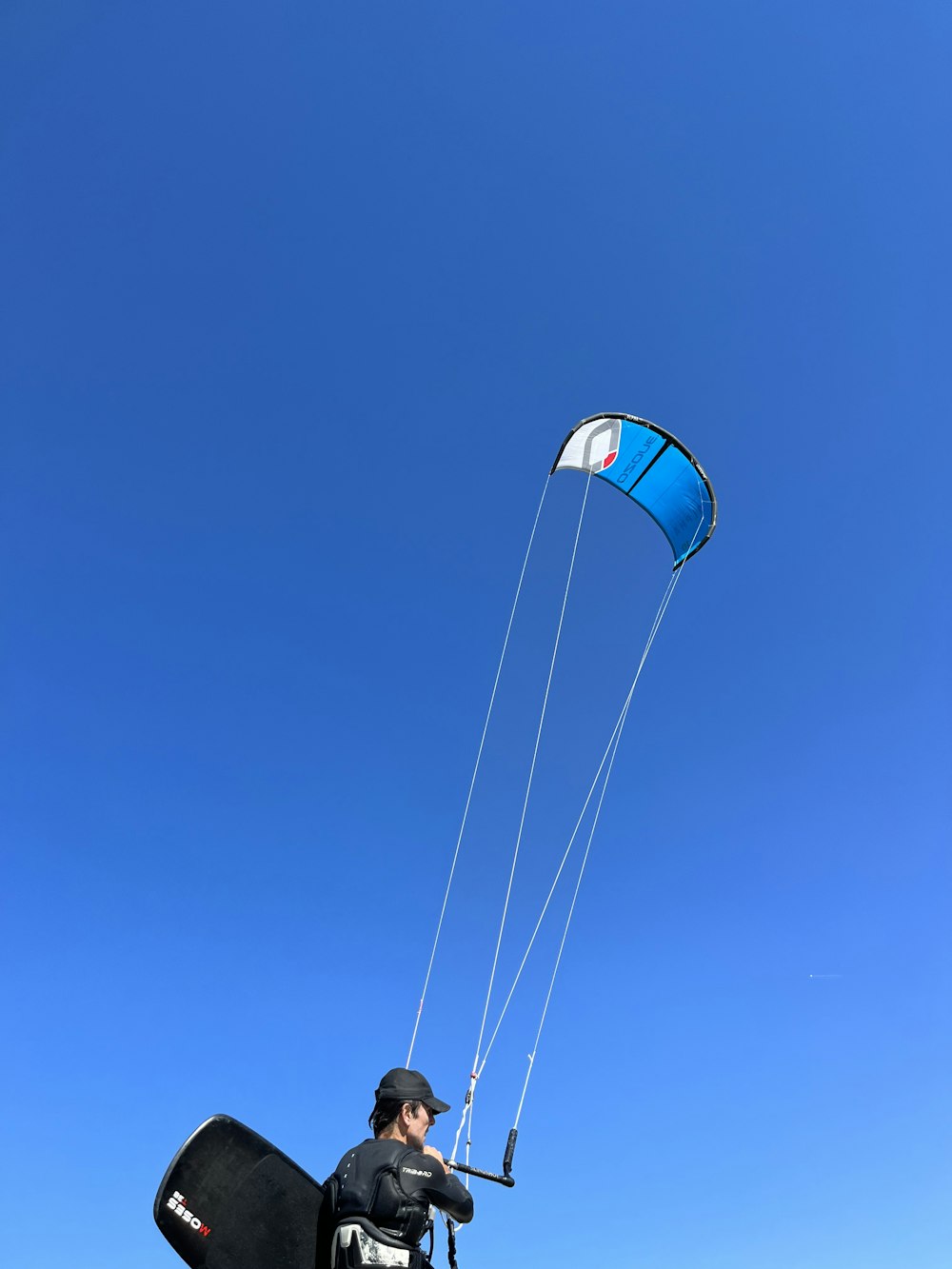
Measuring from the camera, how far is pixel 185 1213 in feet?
8.17

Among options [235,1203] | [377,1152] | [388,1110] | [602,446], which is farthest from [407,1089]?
[602,446]

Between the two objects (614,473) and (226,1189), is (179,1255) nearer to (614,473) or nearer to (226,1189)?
(226,1189)

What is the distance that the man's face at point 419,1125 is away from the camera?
2986 millimetres

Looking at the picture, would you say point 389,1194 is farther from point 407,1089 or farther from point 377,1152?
point 407,1089

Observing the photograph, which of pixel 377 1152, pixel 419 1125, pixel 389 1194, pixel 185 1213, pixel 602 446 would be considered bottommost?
pixel 185 1213

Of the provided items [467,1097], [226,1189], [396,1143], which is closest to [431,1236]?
[396,1143]

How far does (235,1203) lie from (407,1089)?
692 millimetres

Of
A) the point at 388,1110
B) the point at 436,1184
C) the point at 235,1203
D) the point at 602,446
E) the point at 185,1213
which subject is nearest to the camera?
the point at 185,1213

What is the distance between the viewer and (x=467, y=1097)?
5.52 m

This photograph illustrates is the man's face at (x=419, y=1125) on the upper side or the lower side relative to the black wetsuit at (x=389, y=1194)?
upper

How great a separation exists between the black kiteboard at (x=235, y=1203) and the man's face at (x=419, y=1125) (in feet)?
1.21

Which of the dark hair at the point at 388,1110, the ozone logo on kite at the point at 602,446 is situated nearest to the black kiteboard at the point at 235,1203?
the dark hair at the point at 388,1110

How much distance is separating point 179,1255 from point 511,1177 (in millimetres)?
1904

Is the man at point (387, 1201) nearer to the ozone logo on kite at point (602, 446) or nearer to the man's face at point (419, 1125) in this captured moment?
the man's face at point (419, 1125)
